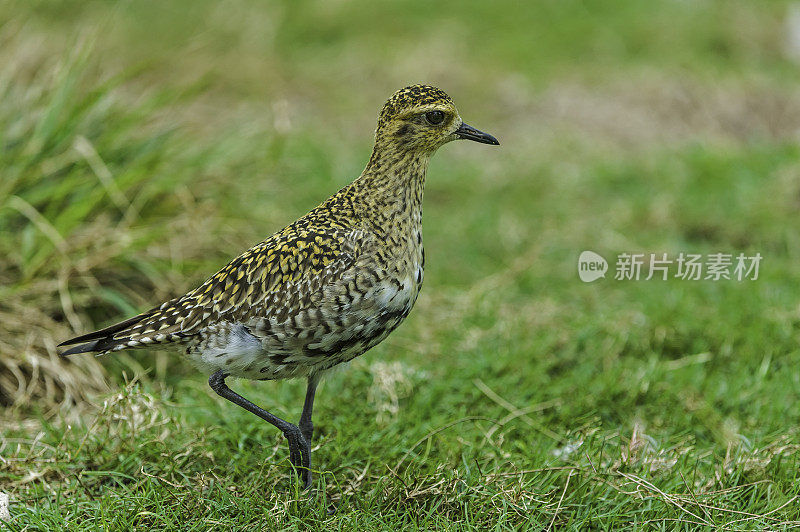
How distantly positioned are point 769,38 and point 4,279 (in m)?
10.0

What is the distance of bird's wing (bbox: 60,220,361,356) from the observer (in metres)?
3.50

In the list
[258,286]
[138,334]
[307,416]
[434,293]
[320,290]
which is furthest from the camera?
[434,293]

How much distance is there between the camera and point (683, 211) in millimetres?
7832

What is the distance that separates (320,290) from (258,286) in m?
0.27

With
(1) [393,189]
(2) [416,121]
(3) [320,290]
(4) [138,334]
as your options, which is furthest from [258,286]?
(2) [416,121]

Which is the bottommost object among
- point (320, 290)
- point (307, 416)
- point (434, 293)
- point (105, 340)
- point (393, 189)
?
point (434, 293)

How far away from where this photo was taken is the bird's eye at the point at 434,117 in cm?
364

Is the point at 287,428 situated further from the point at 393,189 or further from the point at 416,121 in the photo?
the point at 416,121

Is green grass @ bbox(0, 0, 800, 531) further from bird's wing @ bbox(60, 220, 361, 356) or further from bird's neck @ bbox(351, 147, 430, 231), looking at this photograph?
bird's neck @ bbox(351, 147, 430, 231)

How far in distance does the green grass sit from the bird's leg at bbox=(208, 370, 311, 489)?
125 mm

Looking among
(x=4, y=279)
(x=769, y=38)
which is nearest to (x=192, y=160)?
(x=4, y=279)

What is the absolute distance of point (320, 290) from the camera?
346 cm

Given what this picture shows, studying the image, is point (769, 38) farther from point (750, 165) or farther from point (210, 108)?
point (210, 108)

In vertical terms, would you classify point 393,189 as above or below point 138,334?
above
